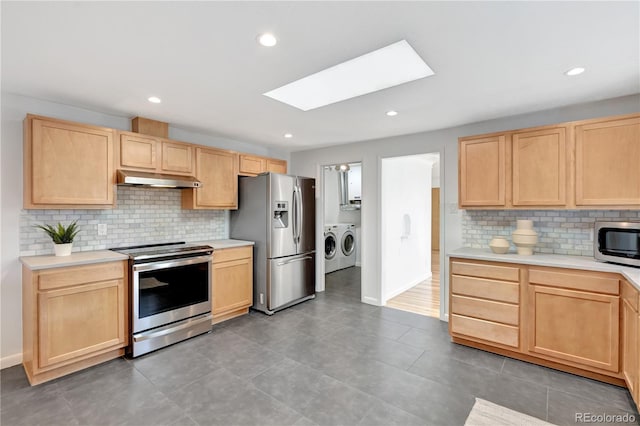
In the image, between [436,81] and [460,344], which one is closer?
[436,81]

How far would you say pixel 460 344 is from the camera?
3084mm

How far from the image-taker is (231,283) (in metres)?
3.80

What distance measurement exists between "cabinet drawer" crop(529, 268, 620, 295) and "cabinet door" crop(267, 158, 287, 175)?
3550mm

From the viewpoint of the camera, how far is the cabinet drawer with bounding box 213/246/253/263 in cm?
365

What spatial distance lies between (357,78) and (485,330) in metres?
2.63

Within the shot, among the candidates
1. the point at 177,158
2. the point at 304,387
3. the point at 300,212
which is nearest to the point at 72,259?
the point at 177,158

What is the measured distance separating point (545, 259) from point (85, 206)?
168 inches

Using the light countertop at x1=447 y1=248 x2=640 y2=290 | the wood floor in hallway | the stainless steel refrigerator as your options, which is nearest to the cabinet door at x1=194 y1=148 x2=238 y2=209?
the stainless steel refrigerator

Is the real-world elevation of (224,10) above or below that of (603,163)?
above

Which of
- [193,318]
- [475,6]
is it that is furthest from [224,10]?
[193,318]

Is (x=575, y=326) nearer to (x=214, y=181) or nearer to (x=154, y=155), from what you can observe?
(x=214, y=181)

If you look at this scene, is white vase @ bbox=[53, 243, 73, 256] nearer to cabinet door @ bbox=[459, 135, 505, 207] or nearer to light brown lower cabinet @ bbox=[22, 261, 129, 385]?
light brown lower cabinet @ bbox=[22, 261, 129, 385]

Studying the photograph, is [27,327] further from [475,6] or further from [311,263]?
[475,6]

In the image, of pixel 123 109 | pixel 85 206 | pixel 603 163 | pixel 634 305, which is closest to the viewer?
pixel 634 305
